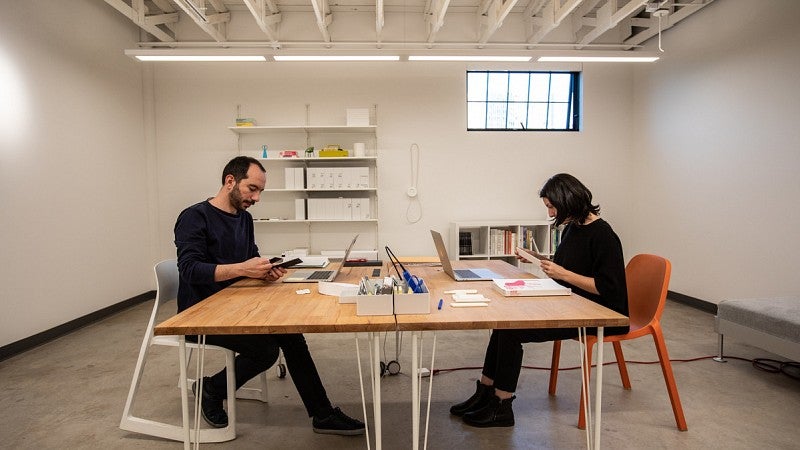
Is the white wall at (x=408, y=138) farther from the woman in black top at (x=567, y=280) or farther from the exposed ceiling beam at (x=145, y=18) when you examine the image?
the woman in black top at (x=567, y=280)

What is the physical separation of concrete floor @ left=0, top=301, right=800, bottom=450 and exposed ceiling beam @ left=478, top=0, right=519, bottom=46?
3.10 m

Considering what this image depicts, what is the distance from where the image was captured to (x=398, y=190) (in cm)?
541

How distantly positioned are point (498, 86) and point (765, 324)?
3.90 metres

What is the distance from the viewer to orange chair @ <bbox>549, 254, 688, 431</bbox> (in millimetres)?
2072

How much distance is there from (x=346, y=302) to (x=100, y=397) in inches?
75.6

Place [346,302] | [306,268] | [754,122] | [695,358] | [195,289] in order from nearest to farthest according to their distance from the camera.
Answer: [346,302] < [195,289] < [306,268] < [695,358] < [754,122]

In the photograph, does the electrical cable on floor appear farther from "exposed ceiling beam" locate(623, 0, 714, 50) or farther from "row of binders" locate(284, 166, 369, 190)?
"exposed ceiling beam" locate(623, 0, 714, 50)

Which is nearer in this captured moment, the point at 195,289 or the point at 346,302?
the point at 346,302

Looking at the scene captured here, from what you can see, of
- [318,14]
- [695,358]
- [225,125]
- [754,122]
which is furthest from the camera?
[225,125]

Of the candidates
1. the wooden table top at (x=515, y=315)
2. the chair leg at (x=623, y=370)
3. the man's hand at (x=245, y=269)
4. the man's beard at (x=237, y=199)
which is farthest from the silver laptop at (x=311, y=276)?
the chair leg at (x=623, y=370)

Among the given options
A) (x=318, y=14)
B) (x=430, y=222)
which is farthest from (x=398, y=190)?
(x=318, y=14)

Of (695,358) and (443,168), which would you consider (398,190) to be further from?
(695,358)

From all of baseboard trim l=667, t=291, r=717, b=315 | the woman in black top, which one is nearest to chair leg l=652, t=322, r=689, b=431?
the woman in black top

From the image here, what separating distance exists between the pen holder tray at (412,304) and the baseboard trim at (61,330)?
342 cm
